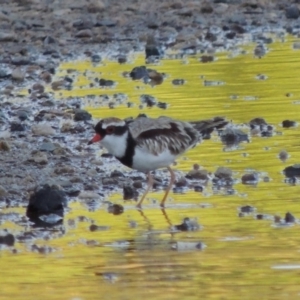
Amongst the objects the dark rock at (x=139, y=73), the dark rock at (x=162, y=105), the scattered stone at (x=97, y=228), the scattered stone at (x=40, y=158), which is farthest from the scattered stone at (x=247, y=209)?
the dark rock at (x=139, y=73)

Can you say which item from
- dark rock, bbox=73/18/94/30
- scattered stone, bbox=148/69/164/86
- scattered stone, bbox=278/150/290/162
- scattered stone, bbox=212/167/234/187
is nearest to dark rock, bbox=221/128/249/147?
scattered stone, bbox=278/150/290/162

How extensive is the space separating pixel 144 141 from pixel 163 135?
222 millimetres

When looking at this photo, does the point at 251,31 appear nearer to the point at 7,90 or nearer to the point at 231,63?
the point at 231,63

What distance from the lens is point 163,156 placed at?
31.3 ft

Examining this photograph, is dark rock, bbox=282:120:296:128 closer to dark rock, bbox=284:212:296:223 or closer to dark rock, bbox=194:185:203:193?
dark rock, bbox=194:185:203:193

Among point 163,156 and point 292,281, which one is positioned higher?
point 163,156

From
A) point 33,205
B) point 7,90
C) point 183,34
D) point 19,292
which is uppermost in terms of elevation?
point 183,34

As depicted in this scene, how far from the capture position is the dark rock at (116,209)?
9078mm

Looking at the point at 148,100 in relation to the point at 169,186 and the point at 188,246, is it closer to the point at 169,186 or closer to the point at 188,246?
the point at 169,186

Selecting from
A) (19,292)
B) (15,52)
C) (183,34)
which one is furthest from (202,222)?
(183,34)

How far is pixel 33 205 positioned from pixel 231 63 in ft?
23.4

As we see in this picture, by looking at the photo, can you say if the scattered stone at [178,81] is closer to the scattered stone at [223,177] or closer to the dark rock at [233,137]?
the dark rock at [233,137]

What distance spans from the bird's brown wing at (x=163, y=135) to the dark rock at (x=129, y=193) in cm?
40

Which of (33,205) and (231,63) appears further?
(231,63)
